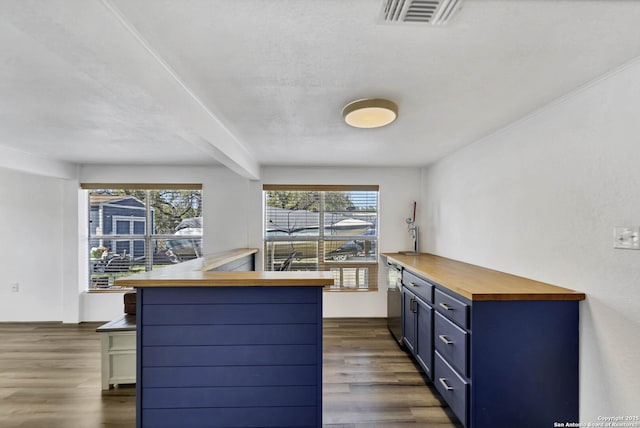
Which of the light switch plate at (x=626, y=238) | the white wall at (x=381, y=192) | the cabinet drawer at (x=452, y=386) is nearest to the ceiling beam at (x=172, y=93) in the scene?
the white wall at (x=381, y=192)

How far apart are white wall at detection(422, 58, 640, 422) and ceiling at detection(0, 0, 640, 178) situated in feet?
0.57

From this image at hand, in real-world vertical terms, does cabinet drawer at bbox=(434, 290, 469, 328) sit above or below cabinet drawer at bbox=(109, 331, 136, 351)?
above

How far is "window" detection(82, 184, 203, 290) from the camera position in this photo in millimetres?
4473

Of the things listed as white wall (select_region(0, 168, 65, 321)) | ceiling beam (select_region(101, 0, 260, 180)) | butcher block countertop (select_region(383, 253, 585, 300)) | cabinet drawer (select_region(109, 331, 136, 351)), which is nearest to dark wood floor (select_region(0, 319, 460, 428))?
cabinet drawer (select_region(109, 331, 136, 351))

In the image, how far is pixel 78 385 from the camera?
263 cm

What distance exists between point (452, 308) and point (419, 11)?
1.80m

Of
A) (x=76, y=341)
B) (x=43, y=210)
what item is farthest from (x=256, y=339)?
(x=43, y=210)

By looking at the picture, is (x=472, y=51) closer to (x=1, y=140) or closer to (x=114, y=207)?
(x=1, y=140)

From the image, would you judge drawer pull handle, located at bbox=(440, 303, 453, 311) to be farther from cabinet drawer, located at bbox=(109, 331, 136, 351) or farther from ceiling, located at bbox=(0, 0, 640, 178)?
cabinet drawer, located at bbox=(109, 331, 136, 351)

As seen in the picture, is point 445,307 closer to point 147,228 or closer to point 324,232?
point 324,232

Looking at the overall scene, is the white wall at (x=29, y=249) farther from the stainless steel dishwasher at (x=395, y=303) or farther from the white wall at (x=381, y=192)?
the stainless steel dishwasher at (x=395, y=303)

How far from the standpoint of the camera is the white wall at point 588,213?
62.7 inches

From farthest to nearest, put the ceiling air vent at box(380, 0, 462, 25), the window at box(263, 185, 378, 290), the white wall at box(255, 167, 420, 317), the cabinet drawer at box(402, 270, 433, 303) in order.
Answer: the window at box(263, 185, 378, 290) < the white wall at box(255, 167, 420, 317) < the cabinet drawer at box(402, 270, 433, 303) < the ceiling air vent at box(380, 0, 462, 25)

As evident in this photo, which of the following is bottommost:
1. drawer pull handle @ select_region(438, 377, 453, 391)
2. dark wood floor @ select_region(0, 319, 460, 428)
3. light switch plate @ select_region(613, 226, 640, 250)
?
dark wood floor @ select_region(0, 319, 460, 428)
